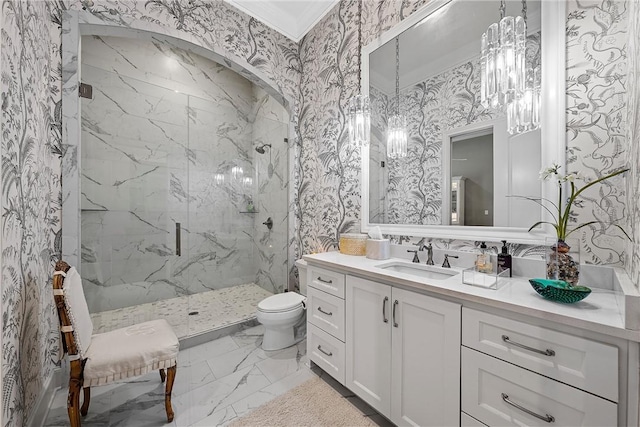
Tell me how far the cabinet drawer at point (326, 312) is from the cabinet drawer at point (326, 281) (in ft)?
0.11

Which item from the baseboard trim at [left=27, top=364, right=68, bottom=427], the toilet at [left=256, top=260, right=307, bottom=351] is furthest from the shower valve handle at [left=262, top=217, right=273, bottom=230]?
the baseboard trim at [left=27, top=364, right=68, bottom=427]

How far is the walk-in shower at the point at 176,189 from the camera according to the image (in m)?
2.18

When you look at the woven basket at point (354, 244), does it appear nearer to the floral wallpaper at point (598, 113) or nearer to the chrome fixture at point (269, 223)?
the floral wallpaper at point (598, 113)

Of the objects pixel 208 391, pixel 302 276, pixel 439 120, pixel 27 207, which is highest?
pixel 439 120

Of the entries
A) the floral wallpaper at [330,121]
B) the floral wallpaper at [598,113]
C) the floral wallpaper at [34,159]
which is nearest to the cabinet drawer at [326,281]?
the floral wallpaper at [330,121]

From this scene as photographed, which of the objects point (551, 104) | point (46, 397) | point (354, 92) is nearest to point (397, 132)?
point (354, 92)

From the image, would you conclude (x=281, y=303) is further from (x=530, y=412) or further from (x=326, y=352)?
(x=530, y=412)

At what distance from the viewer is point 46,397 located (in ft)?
4.96

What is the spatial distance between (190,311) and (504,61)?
123 inches

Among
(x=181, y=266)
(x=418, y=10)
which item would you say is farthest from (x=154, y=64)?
(x=418, y=10)

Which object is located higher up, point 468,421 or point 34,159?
point 34,159

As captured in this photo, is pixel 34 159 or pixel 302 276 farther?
pixel 302 276

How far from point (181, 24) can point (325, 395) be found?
10.1ft

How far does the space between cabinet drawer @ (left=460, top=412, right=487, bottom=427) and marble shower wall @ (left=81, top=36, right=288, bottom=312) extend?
208cm
